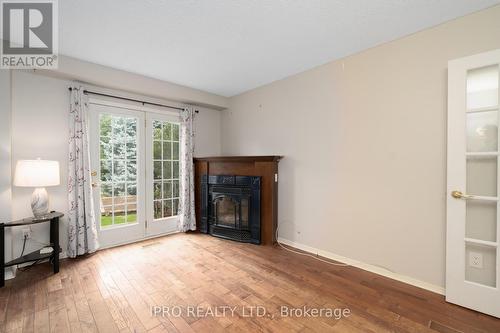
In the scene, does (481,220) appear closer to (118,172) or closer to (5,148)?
(118,172)

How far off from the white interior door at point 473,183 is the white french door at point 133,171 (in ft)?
12.1

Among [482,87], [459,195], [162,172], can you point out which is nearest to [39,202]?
[162,172]

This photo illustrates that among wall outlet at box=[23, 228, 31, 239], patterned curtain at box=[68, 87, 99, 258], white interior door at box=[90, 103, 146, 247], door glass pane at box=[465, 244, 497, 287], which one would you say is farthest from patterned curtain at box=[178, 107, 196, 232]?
door glass pane at box=[465, 244, 497, 287]

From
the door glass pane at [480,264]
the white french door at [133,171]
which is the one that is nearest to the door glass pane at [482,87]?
the door glass pane at [480,264]

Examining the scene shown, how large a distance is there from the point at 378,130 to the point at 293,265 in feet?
6.11

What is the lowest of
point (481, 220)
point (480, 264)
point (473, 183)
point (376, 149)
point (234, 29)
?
point (480, 264)

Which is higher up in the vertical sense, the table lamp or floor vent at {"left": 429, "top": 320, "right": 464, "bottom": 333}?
the table lamp

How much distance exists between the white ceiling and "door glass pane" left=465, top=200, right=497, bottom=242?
1665 millimetres

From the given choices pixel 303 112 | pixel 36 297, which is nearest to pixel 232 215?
pixel 303 112

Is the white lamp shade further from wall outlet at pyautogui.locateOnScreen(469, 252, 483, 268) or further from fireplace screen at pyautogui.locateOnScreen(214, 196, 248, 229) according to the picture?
wall outlet at pyautogui.locateOnScreen(469, 252, 483, 268)

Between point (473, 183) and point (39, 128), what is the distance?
182 inches

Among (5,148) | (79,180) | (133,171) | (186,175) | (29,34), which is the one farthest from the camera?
(186,175)

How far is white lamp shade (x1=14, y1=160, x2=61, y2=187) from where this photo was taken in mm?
2230

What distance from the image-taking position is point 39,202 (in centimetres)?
239
